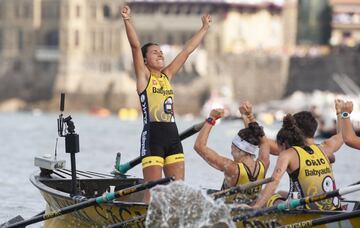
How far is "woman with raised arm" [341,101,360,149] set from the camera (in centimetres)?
1318

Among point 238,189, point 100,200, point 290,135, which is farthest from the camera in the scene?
point 100,200

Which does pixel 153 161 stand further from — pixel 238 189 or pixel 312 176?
pixel 312 176

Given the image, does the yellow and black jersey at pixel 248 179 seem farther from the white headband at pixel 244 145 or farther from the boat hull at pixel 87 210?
the boat hull at pixel 87 210

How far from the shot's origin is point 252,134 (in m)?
13.3

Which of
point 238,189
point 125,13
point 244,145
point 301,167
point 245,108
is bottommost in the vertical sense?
point 238,189

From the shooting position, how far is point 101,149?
135ft

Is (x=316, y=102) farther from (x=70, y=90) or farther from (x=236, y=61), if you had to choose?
(x=70, y=90)

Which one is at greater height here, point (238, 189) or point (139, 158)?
point (139, 158)

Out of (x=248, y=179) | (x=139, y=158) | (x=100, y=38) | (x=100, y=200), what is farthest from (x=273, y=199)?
(x=100, y=38)

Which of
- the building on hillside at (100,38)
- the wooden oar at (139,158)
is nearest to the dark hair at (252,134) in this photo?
the wooden oar at (139,158)

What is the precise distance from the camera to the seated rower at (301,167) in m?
12.8

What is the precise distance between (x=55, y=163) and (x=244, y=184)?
3.15 metres

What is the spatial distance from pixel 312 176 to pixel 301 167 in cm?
14

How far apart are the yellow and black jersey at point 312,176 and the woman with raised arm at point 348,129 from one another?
0.33 metres
